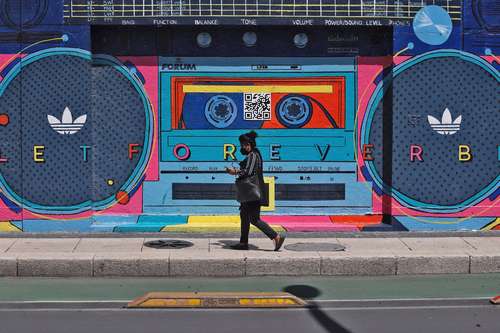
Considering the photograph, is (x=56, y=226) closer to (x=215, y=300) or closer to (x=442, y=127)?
(x=215, y=300)

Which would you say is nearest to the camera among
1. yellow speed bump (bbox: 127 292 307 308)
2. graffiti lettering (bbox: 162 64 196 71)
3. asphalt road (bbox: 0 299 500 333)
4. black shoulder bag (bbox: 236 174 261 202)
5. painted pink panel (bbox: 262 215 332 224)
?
asphalt road (bbox: 0 299 500 333)

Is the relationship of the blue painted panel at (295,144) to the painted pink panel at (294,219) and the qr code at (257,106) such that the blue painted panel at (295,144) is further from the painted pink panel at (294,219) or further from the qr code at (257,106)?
the painted pink panel at (294,219)

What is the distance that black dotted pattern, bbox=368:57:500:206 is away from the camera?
10945 mm

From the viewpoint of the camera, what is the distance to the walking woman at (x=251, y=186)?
9.40 meters

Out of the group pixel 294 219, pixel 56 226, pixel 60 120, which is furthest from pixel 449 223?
pixel 60 120

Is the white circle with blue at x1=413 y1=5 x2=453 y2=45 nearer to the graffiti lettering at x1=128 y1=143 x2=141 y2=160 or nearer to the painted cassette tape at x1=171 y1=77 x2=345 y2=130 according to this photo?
the painted cassette tape at x1=171 y1=77 x2=345 y2=130

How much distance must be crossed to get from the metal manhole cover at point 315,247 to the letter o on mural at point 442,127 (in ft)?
5.17

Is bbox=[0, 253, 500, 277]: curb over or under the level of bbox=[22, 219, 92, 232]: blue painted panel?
under

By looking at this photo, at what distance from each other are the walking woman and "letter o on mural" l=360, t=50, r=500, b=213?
249cm

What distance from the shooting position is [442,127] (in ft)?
36.2

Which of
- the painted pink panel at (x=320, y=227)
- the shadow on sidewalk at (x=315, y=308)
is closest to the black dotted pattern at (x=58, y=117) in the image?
the painted pink panel at (x=320, y=227)

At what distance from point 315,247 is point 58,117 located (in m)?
4.31

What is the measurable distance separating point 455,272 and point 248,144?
10.4 feet

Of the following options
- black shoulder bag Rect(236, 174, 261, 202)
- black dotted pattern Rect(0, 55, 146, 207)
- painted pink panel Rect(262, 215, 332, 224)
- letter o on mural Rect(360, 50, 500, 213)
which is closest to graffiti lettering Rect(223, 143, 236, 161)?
painted pink panel Rect(262, 215, 332, 224)
